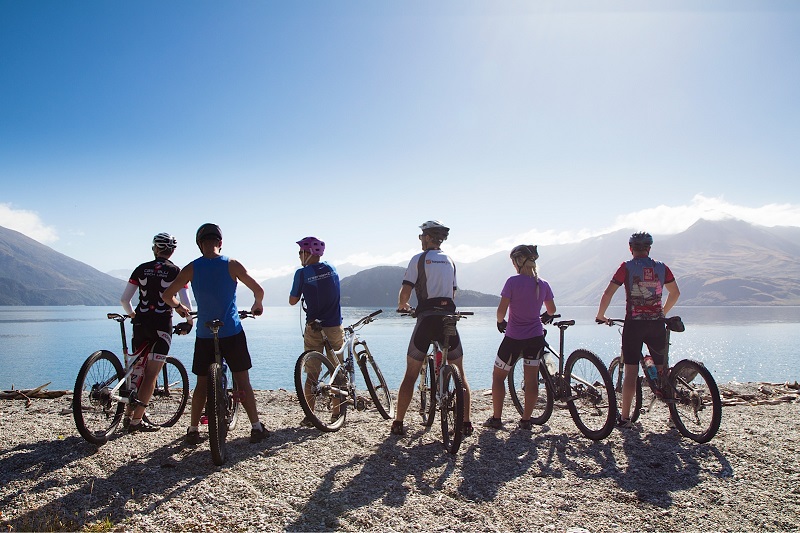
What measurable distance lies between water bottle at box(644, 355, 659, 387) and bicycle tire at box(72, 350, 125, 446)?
725cm

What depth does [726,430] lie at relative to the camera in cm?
652

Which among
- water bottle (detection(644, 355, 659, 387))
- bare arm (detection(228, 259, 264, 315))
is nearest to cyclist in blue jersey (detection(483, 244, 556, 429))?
water bottle (detection(644, 355, 659, 387))

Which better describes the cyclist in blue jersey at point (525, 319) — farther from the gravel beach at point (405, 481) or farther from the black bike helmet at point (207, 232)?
the black bike helmet at point (207, 232)

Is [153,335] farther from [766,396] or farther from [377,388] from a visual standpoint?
[766,396]

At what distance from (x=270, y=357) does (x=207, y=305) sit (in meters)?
40.4

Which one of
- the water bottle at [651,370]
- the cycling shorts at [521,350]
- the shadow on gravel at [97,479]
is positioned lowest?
the shadow on gravel at [97,479]

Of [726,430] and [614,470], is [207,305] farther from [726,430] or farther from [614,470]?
[726,430]

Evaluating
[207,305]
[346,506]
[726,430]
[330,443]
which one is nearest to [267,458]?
[330,443]

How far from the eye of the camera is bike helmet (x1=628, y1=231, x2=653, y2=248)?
6.99 meters

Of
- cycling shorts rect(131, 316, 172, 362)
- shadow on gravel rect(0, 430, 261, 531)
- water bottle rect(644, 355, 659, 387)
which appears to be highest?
cycling shorts rect(131, 316, 172, 362)

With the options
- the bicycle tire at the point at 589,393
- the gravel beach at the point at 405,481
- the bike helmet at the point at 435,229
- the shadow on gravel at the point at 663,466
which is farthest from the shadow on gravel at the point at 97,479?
the bicycle tire at the point at 589,393

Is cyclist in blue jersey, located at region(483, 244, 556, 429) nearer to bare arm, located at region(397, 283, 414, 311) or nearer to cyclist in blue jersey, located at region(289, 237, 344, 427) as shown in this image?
bare arm, located at region(397, 283, 414, 311)

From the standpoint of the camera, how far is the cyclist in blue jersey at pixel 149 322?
6242mm

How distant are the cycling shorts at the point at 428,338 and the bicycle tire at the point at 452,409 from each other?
393 mm
